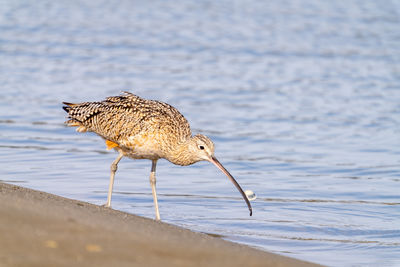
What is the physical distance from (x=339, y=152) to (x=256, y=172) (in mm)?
1600

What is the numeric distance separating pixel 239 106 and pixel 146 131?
5726 millimetres

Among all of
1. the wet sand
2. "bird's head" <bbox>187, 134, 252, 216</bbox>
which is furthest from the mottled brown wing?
the wet sand

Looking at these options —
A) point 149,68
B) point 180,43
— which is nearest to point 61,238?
point 149,68

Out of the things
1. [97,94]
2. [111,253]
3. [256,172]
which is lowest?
[111,253]

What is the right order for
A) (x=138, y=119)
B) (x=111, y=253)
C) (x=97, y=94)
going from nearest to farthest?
(x=111, y=253)
(x=138, y=119)
(x=97, y=94)

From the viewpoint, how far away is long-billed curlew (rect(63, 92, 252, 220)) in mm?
7957

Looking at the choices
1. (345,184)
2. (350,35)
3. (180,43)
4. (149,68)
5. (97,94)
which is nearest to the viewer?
(345,184)

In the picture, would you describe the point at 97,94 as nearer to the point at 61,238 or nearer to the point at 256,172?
the point at 256,172

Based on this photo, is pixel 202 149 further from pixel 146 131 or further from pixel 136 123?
pixel 136 123

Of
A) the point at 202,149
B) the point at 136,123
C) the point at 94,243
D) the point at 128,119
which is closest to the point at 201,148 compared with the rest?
the point at 202,149

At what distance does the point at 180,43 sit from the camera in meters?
18.6

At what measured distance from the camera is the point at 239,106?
44.5ft

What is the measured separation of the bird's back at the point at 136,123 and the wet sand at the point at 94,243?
216 centimetres

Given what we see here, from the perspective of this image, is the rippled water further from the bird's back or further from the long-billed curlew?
the bird's back
